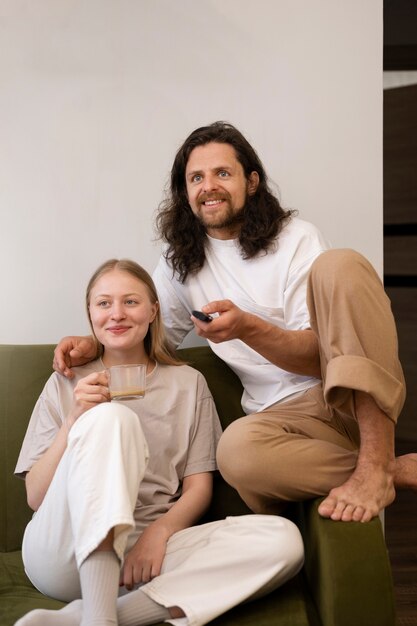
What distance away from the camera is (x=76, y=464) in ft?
4.96

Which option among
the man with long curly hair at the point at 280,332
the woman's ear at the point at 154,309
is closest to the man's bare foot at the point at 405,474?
the man with long curly hair at the point at 280,332

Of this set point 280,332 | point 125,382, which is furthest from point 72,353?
point 280,332

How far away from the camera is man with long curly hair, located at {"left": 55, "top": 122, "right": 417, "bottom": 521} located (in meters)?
1.69

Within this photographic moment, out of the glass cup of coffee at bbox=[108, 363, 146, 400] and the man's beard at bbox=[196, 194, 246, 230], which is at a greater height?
the man's beard at bbox=[196, 194, 246, 230]

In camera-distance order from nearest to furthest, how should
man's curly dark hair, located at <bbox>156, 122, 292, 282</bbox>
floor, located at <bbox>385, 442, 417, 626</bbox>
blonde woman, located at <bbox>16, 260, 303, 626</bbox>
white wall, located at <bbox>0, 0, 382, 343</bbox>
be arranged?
blonde woman, located at <bbox>16, 260, 303, 626</bbox>
man's curly dark hair, located at <bbox>156, 122, 292, 282</bbox>
floor, located at <bbox>385, 442, 417, 626</bbox>
white wall, located at <bbox>0, 0, 382, 343</bbox>

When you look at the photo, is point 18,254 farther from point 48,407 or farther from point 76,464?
point 76,464

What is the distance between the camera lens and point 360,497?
1594 millimetres

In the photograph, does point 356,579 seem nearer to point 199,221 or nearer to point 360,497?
point 360,497

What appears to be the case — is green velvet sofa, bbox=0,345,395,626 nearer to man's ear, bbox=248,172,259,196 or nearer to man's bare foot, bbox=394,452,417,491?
man's bare foot, bbox=394,452,417,491

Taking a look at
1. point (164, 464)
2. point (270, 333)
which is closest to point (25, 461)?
point (164, 464)

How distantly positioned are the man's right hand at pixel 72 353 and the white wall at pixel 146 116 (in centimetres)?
51

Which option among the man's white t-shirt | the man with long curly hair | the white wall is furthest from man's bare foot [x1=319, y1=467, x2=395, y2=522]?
the white wall

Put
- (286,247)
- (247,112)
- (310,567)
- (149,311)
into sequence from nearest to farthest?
(310,567) → (149,311) → (286,247) → (247,112)

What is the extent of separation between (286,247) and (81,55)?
3.09ft
